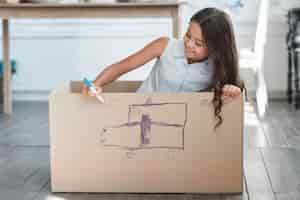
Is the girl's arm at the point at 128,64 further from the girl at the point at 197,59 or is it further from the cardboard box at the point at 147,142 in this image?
the cardboard box at the point at 147,142

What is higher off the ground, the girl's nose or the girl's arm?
the girl's nose

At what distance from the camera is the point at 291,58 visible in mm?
4047

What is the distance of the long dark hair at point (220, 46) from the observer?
1.88m

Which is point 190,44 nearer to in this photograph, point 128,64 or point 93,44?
point 128,64

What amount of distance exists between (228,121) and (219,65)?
8.1 inches

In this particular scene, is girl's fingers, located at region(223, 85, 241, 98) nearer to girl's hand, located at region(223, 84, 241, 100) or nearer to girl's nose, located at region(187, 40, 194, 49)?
girl's hand, located at region(223, 84, 241, 100)

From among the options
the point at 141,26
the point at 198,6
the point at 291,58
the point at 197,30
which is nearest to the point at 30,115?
the point at 141,26

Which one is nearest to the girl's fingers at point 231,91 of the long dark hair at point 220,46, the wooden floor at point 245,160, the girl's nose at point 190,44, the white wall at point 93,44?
the long dark hair at point 220,46

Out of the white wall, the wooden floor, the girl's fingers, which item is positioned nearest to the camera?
the girl's fingers

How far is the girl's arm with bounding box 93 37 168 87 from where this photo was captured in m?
1.94

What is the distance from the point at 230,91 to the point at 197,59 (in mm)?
241

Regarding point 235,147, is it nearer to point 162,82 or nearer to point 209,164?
point 209,164

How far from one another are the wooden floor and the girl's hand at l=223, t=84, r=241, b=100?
12.2 inches

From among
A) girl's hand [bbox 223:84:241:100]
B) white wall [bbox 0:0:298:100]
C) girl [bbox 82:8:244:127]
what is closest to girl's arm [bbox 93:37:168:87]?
girl [bbox 82:8:244:127]
